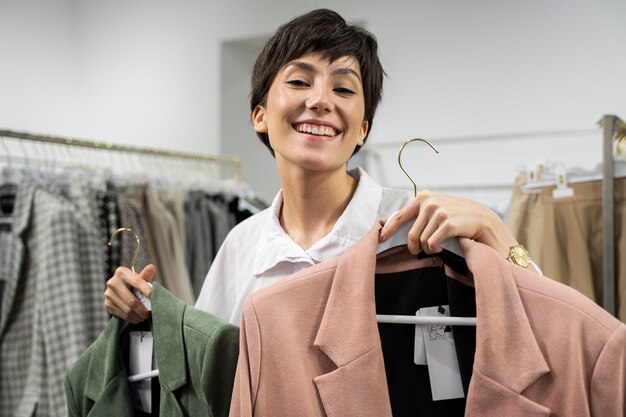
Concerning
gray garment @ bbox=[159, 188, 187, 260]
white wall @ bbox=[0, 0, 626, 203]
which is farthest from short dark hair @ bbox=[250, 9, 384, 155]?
white wall @ bbox=[0, 0, 626, 203]

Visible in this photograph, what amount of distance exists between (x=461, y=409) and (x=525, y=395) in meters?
0.12

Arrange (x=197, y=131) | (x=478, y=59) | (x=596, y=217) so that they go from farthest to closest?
(x=197, y=131), (x=478, y=59), (x=596, y=217)

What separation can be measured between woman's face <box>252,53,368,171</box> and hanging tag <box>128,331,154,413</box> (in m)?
0.48

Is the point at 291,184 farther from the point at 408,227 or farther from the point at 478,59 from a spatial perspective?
the point at 478,59

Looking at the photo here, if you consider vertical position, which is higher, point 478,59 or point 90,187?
point 478,59

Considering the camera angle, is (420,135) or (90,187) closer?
(90,187)

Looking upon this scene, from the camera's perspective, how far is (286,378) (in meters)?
1.01

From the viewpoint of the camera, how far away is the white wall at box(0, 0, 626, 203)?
3383 mm

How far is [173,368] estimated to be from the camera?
119 cm

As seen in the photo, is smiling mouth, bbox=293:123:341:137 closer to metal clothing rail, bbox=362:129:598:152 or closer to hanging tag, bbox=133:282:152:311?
hanging tag, bbox=133:282:152:311

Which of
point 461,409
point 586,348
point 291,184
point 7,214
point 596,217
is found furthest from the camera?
point 7,214

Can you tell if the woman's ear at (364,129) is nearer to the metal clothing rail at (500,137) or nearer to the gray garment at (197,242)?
the gray garment at (197,242)

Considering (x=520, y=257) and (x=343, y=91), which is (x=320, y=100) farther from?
(x=520, y=257)

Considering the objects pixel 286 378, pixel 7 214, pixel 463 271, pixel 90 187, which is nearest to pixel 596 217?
pixel 463 271
